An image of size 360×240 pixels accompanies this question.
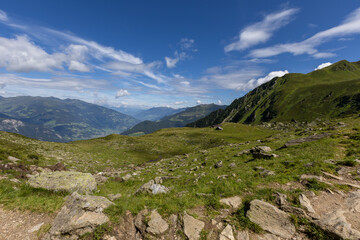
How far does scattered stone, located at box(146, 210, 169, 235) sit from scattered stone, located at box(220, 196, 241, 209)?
4194 millimetres

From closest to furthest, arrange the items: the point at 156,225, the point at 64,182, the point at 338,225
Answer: the point at 338,225
the point at 156,225
the point at 64,182

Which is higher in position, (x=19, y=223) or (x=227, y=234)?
(x=227, y=234)

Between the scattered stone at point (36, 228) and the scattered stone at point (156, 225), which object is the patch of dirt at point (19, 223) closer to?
the scattered stone at point (36, 228)

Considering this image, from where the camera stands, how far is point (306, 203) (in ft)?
28.5

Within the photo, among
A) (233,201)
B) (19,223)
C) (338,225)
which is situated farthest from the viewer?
(233,201)

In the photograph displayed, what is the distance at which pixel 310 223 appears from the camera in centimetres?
740

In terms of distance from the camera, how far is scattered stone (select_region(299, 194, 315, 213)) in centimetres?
819

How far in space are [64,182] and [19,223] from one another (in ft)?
→ 13.1

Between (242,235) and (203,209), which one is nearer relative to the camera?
(242,235)

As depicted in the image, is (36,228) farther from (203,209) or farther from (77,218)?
(203,209)

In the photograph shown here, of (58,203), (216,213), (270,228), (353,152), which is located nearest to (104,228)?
(58,203)

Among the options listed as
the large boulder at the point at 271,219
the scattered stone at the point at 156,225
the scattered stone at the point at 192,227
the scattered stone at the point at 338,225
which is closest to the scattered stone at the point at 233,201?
the large boulder at the point at 271,219

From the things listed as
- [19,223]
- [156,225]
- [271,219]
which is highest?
Answer: [271,219]

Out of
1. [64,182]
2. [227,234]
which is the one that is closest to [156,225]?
[227,234]
